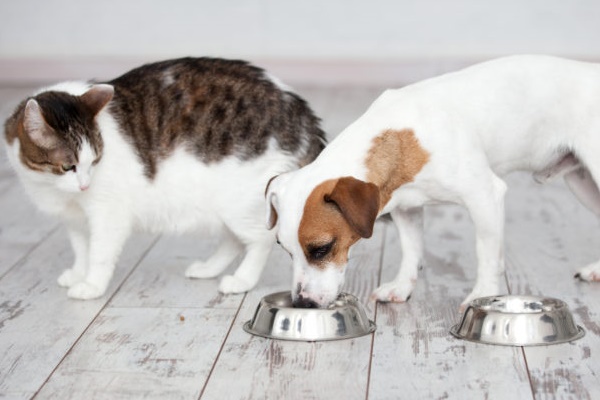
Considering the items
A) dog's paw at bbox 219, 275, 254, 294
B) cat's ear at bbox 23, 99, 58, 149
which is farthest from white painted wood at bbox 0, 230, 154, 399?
cat's ear at bbox 23, 99, 58, 149

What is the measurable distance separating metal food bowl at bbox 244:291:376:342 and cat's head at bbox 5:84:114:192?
2.29 feet

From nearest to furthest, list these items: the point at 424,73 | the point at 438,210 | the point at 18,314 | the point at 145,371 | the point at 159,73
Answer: the point at 145,371
the point at 18,314
the point at 159,73
the point at 438,210
the point at 424,73

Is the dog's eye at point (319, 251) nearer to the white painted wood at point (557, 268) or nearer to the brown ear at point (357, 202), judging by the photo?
the brown ear at point (357, 202)

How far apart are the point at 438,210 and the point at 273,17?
3.36 m

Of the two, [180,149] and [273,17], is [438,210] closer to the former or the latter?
[180,149]

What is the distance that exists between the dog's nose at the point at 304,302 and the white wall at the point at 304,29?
4.86 m

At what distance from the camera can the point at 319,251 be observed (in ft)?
9.25

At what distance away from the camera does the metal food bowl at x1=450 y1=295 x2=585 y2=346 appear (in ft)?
9.13

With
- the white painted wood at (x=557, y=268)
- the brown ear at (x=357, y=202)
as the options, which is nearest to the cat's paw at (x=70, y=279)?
the brown ear at (x=357, y=202)

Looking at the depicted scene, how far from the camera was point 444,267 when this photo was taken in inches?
145

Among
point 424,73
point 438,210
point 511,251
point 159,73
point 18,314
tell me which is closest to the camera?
point 18,314

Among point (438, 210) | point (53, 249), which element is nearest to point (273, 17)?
point (438, 210)

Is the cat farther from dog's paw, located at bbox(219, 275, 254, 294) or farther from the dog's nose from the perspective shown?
the dog's nose

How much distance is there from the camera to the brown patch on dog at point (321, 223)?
109 inches
